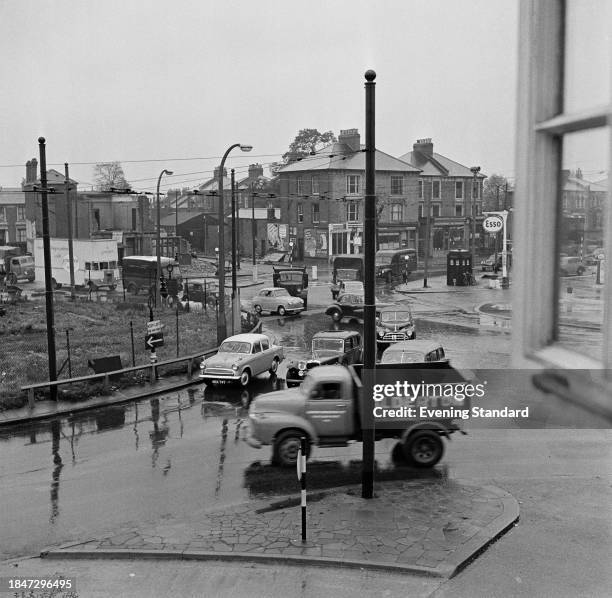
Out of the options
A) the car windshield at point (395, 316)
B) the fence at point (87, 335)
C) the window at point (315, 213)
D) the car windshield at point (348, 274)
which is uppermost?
the window at point (315, 213)

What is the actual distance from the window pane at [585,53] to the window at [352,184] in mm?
64533

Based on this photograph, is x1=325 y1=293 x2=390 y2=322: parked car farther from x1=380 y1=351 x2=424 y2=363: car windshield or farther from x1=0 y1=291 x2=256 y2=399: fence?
x1=380 y1=351 x2=424 y2=363: car windshield

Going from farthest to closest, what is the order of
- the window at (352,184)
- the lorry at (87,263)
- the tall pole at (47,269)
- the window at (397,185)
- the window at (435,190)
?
the window at (435,190) < the window at (397,185) < the window at (352,184) < the lorry at (87,263) < the tall pole at (47,269)

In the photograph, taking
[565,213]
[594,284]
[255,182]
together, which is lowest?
[594,284]

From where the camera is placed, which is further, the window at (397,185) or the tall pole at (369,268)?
the window at (397,185)

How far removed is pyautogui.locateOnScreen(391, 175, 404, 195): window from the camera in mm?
68000

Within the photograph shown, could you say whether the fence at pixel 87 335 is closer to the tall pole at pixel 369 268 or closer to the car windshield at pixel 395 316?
the car windshield at pixel 395 316

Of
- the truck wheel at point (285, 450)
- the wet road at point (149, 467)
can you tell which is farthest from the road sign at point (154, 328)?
the truck wheel at point (285, 450)

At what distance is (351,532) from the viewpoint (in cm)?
955

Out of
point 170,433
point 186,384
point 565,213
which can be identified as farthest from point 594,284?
point 186,384

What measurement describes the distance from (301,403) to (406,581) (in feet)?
17.3

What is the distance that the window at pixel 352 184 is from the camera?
216 feet

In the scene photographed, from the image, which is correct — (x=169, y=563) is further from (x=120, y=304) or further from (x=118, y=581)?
(x=120, y=304)

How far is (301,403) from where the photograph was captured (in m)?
13.2
